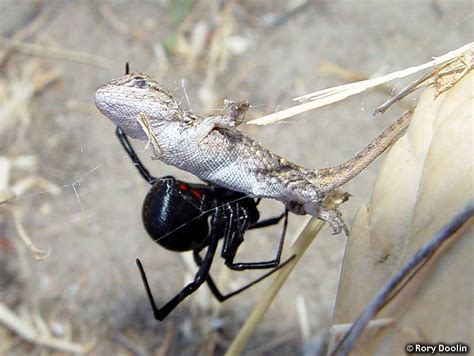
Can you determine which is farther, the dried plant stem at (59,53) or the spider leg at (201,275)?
the dried plant stem at (59,53)

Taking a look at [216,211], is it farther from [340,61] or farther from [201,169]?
[340,61]

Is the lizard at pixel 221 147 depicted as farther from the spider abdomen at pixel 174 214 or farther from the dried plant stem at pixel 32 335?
the dried plant stem at pixel 32 335

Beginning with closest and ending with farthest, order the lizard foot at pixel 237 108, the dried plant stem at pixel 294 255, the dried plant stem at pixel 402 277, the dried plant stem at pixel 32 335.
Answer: the dried plant stem at pixel 402 277 → the lizard foot at pixel 237 108 → the dried plant stem at pixel 294 255 → the dried plant stem at pixel 32 335

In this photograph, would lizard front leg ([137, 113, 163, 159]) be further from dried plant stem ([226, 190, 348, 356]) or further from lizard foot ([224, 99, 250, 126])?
dried plant stem ([226, 190, 348, 356])

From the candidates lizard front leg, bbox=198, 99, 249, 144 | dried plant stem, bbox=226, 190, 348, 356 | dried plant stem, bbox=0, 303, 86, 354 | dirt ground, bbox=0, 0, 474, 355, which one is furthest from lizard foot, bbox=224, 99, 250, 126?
dried plant stem, bbox=0, 303, 86, 354

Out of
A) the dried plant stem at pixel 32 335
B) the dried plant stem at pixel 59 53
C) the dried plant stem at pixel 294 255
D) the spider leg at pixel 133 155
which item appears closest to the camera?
the dried plant stem at pixel 294 255

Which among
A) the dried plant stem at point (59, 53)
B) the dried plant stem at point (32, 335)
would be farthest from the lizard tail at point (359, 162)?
the dried plant stem at point (59, 53)

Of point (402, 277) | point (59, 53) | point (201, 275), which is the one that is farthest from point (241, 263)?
point (59, 53)

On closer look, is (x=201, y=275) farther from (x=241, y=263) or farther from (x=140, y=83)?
(x=140, y=83)
